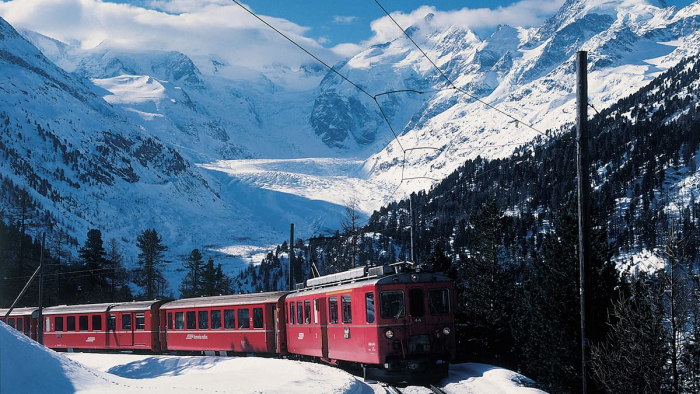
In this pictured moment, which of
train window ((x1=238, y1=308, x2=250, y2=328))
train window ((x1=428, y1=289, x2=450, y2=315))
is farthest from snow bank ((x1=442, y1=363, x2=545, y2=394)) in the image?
train window ((x1=238, y1=308, x2=250, y2=328))

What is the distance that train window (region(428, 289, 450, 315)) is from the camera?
75.8ft

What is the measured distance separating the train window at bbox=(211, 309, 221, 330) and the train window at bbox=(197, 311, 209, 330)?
0.47 m

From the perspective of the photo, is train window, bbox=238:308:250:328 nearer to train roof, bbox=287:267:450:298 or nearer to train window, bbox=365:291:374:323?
train roof, bbox=287:267:450:298

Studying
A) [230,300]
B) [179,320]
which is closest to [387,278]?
[230,300]

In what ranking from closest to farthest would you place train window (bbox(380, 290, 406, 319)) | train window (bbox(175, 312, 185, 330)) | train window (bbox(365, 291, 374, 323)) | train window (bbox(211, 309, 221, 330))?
train window (bbox(380, 290, 406, 319)) → train window (bbox(365, 291, 374, 323)) → train window (bbox(211, 309, 221, 330)) → train window (bbox(175, 312, 185, 330))

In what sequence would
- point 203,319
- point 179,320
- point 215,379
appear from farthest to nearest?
point 179,320 → point 203,319 → point 215,379

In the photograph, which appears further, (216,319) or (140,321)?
(140,321)

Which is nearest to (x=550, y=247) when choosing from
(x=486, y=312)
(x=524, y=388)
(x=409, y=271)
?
(x=486, y=312)

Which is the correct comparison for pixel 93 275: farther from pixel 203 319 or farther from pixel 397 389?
pixel 397 389

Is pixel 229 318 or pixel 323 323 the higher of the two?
pixel 323 323

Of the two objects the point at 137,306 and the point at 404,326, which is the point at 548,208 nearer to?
the point at 137,306

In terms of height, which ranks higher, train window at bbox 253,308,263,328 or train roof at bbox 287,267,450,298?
train roof at bbox 287,267,450,298

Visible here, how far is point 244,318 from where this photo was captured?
34562 mm

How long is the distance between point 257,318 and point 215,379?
9836mm
